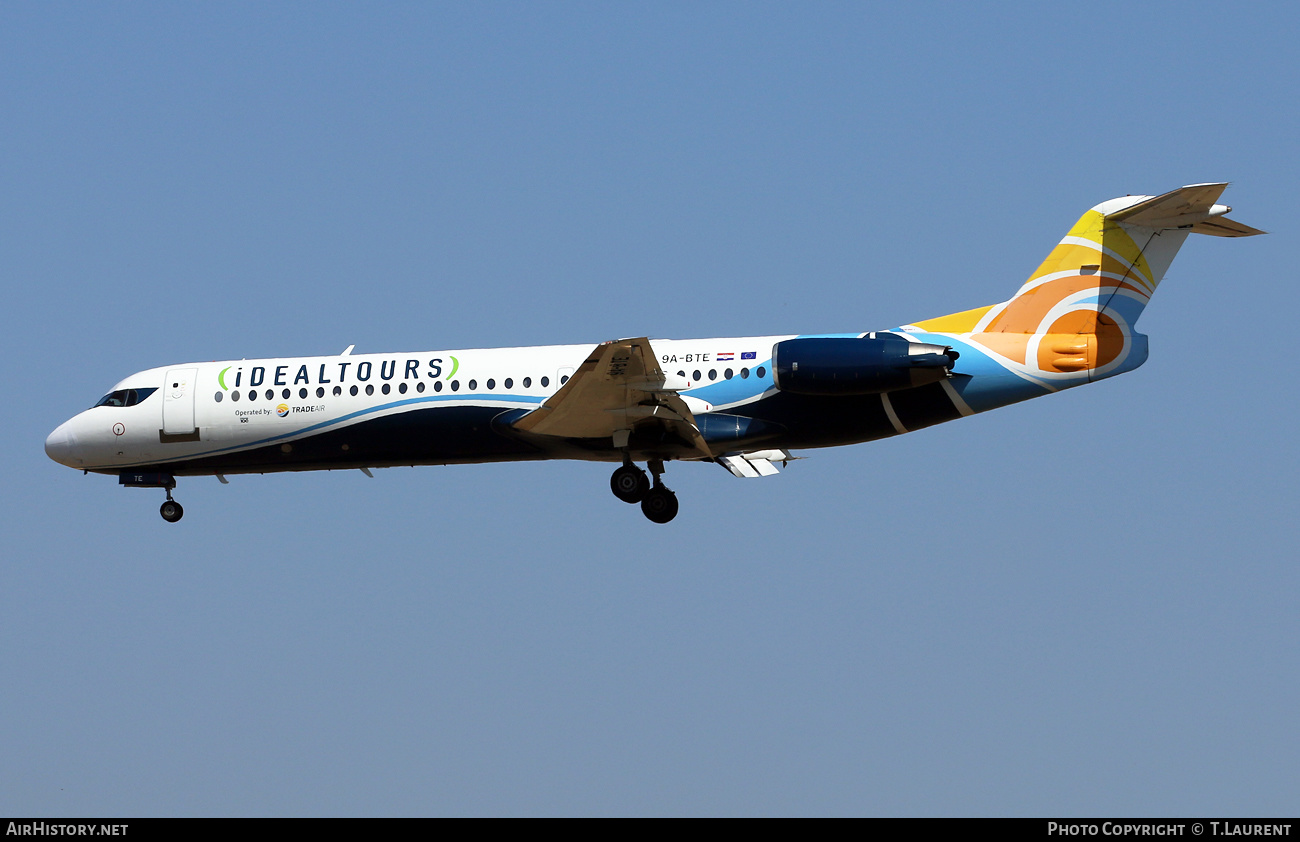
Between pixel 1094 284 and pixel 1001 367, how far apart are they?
2.17 metres

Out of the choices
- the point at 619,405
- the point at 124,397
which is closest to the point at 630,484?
the point at 619,405

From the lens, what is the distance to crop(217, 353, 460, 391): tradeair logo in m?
27.3

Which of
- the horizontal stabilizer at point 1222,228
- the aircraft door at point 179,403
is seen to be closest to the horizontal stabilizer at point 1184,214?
the horizontal stabilizer at point 1222,228

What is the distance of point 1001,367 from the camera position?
2530 cm

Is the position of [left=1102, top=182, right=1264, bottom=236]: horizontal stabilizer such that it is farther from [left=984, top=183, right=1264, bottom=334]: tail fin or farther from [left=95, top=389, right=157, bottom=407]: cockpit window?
[left=95, top=389, right=157, bottom=407]: cockpit window

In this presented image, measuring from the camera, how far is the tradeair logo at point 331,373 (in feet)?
89.6

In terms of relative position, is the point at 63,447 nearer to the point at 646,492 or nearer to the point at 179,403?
the point at 179,403

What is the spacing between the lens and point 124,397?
2928 centimetres

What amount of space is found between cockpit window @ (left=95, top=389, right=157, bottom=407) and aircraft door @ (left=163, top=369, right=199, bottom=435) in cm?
44

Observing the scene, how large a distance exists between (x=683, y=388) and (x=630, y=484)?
7.20 ft

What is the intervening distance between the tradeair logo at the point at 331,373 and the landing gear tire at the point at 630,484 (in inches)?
141
